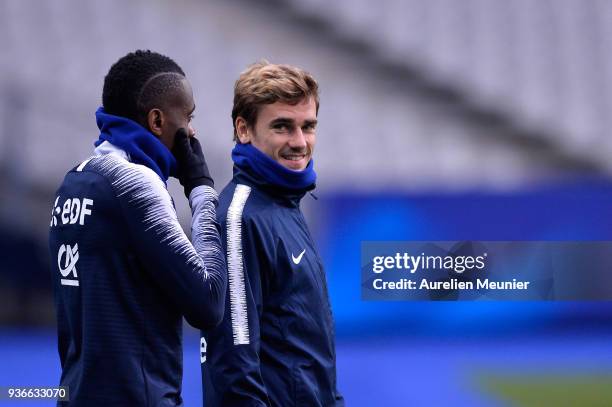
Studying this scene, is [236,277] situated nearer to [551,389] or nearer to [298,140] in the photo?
[298,140]

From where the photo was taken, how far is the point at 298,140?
2.33 m

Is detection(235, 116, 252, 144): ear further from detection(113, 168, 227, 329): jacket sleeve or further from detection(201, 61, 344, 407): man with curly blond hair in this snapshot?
detection(113, 168, 227, 329): jacket sleeve

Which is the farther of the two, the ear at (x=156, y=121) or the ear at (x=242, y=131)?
the ear at (x=242, y=131)

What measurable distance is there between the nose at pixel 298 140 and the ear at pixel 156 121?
52 centimetres

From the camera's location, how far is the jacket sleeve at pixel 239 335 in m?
2.06

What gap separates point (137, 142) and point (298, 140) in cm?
60

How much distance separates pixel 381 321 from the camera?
4832 millimetres

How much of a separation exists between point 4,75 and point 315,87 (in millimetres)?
6158

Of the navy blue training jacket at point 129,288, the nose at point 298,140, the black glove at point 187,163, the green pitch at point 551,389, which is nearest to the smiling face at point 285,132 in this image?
the nose at point 298,140

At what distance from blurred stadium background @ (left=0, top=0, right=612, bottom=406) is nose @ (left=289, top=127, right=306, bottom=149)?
2374mm

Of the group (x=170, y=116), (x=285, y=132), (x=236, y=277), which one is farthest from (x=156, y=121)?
(x=285, y=132)

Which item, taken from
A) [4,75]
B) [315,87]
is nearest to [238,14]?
[4,75]

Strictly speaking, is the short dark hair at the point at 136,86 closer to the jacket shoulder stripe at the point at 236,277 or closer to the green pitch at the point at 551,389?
the jacket shoulder stripe at the point at 236,277

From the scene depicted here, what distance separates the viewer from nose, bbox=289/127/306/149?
2322 millimetres
